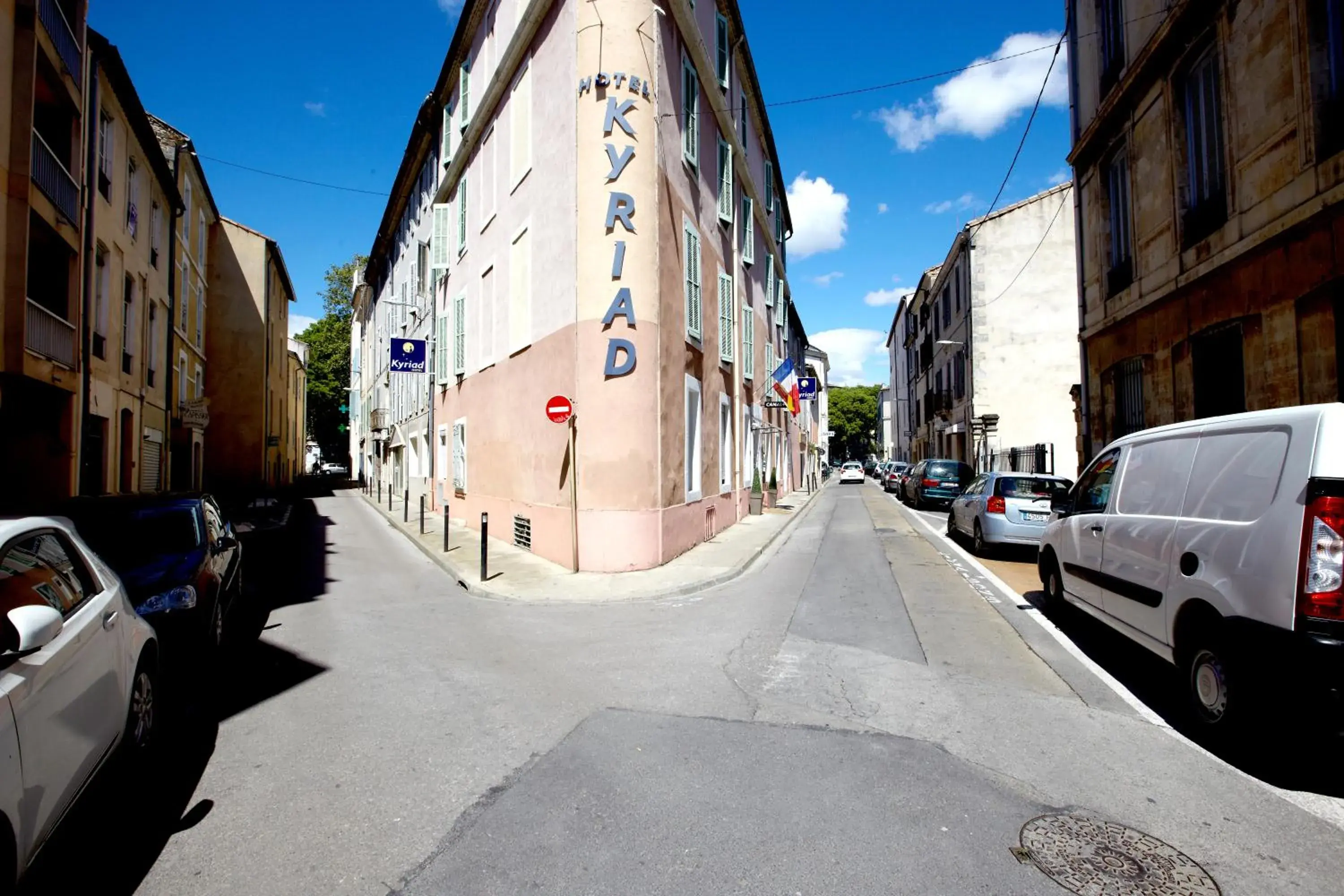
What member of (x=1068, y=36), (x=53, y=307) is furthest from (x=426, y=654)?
(x=1068, y=36)

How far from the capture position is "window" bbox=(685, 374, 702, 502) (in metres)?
13.6

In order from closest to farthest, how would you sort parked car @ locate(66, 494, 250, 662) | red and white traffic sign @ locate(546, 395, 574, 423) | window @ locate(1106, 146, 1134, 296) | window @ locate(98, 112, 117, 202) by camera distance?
1. parked car @ locate(66, 494, 250, 662)
2. red and white traffic sign @ locate(546, 395, 574, 423)
3. window @ locate(1106, 146, 1134, 296)
4. window @ locate(98, 112, 117, 202)

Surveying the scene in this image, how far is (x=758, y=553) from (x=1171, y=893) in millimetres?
10088

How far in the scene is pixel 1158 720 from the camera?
15.5 ft

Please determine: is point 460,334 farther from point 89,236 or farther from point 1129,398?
point 1129,398

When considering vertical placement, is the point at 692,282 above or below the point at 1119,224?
below

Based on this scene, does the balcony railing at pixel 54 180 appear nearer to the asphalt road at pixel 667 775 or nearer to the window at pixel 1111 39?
the asphalt road at pixel 667 775

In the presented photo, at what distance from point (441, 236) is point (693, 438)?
36.1ft

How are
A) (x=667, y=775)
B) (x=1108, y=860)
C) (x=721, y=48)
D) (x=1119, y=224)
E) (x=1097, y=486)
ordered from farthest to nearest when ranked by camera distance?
(x=721, y=48)
(x=1119, y=224)
(x=1097, y=486)
(x=667, y=775)
(x=1108, y=860)

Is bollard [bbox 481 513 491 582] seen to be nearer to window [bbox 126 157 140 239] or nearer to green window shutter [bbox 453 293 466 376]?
green window shutter [bbox 453 293 466 376]

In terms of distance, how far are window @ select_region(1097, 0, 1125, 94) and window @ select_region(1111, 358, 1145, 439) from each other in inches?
220

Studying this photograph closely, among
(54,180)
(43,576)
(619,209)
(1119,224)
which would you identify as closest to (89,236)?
(54,180)

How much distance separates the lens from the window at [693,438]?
13633 millimetres

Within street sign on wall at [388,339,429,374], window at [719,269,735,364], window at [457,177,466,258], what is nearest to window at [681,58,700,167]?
window at [719,269,735,364]
